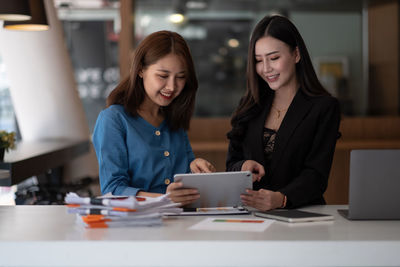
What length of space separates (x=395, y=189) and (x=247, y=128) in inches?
38.0

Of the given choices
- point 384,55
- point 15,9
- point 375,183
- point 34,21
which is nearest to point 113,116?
point 375,183

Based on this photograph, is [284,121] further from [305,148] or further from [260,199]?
[260,199]

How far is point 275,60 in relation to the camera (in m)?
2.48

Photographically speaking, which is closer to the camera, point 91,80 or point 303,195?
point 303,195

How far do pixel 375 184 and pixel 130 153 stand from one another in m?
0.99

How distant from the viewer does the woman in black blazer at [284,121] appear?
2359 mm

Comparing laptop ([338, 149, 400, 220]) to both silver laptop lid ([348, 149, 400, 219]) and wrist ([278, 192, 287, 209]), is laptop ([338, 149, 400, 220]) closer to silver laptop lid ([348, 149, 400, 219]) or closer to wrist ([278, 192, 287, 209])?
silver laptop lid ([348, 149, 400, 219])

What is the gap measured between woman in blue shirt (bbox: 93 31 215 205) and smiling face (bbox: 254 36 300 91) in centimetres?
34

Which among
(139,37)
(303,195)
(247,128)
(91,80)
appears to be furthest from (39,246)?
(91,80)

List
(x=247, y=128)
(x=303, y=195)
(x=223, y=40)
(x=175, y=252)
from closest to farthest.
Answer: (x=175, y=252) → (x=303, y=195) → (x=247, y=128) → (x=223, y=40)

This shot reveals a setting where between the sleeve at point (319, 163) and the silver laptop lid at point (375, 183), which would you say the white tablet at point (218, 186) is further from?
the silver laptop lid at point (375, 183)

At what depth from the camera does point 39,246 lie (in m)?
1.60

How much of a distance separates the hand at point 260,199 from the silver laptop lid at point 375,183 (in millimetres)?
334

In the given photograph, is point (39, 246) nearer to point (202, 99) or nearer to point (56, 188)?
point (56, 188)
